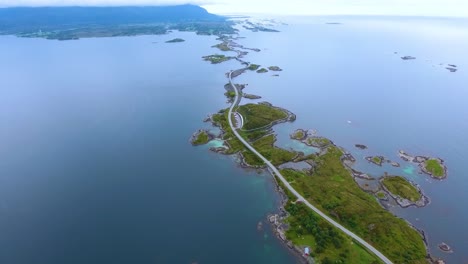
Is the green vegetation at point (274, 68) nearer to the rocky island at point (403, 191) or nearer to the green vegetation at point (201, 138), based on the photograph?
the green vegetation at point (201, 138)

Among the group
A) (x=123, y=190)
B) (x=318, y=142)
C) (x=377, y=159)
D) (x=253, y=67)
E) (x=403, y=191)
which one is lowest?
(x=123, y=190)

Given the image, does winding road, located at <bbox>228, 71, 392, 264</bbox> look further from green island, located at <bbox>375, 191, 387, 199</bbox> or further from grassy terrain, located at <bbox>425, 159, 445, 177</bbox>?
grassy terrain, located at <bbox>425, 159, 445, 177</bbox>

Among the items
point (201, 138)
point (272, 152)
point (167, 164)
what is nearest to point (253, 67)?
point (201, 138)

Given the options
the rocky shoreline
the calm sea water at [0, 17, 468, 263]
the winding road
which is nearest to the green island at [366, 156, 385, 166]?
the calm sea water at [0, 17, 468, 263]

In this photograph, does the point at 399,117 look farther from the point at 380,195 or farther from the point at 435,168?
the point at 380,195

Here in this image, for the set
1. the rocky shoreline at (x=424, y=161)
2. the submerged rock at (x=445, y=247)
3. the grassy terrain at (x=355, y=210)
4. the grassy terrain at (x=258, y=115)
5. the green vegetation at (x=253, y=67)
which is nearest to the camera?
the grassy terrain at (x=355, y=210)

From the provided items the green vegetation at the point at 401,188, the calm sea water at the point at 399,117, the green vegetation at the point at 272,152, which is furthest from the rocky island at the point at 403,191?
the green vegetation at the point at 272,152

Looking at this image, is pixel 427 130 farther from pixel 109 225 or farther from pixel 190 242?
pixel 109 225
